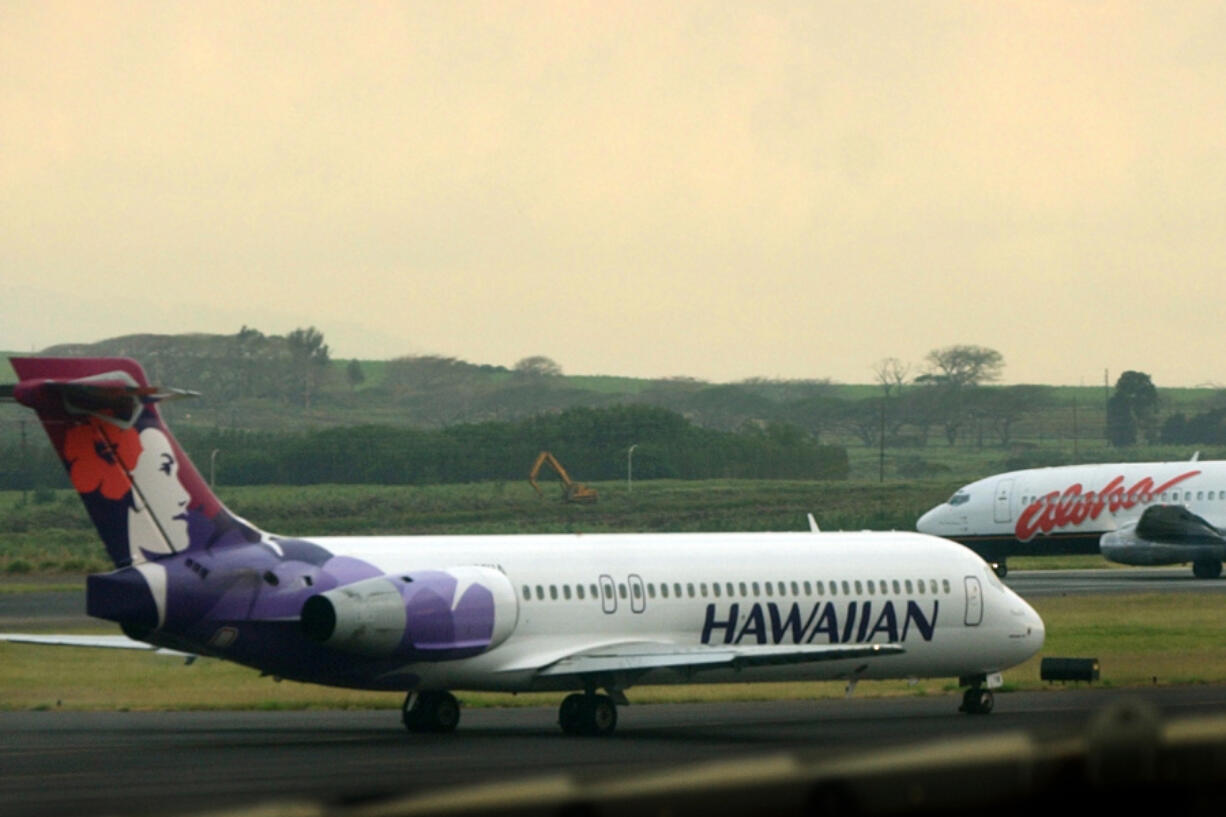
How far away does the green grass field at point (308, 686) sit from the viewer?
33.1 meters

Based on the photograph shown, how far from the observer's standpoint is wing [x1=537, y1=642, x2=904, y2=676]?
2523cm

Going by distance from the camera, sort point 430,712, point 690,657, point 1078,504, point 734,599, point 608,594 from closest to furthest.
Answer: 1. point 690,657
2. point 430,712
3. point 608,594
4. point 734,599
5. point 1078,504

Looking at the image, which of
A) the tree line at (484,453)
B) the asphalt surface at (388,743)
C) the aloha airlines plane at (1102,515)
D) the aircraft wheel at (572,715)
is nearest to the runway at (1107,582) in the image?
the aloha airlines plane at (1102,515)

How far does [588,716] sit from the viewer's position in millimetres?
26141

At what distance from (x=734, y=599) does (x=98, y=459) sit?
9.18m

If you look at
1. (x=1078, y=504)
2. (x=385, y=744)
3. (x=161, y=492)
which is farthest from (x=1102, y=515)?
(x=161, y=492)

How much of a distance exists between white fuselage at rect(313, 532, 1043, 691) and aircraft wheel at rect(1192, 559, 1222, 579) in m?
40.8

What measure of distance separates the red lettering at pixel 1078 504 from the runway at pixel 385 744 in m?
38.7

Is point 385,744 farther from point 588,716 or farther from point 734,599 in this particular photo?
point 734,599

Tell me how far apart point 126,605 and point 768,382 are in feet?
578

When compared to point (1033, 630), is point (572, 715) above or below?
below

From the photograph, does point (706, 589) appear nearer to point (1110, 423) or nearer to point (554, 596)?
point (554, 596)

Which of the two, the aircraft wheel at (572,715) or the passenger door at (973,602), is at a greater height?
the passenger door at (973,602)

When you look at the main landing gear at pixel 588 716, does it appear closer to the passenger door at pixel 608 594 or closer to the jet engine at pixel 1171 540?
the passenger door at pixel 608 594
